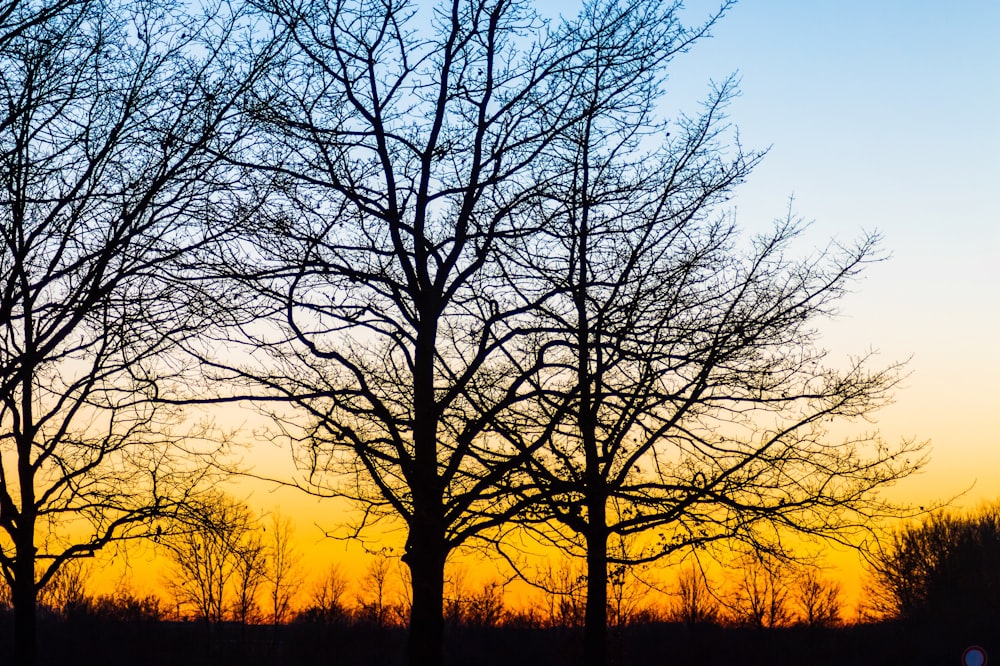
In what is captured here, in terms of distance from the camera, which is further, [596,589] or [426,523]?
[596,589]

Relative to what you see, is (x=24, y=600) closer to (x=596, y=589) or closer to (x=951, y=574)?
(x=596, y=589)

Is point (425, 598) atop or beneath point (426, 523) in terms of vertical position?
beneath

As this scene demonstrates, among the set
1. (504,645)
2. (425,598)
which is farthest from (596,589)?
(504,645)

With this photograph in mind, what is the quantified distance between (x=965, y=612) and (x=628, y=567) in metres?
36.7

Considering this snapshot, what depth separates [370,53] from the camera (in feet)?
39.5

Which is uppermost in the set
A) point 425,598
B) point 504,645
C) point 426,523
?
point 426,523

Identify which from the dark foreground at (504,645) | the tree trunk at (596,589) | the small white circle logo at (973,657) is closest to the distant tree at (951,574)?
the dark foreground at (504,645)

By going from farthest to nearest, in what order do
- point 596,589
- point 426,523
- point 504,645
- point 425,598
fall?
1. point 504,645
2. point 596,589
3. point 425,598
4. point 426,523

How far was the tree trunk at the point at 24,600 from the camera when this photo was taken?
48.8 ft

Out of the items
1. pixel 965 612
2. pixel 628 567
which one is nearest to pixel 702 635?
pixel 965 612

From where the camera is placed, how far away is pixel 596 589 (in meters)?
15.5

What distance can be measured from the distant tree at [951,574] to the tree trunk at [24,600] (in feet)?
120

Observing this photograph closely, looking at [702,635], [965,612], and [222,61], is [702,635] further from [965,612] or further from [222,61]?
[222,61]

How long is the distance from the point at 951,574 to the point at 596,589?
38.2 metres
